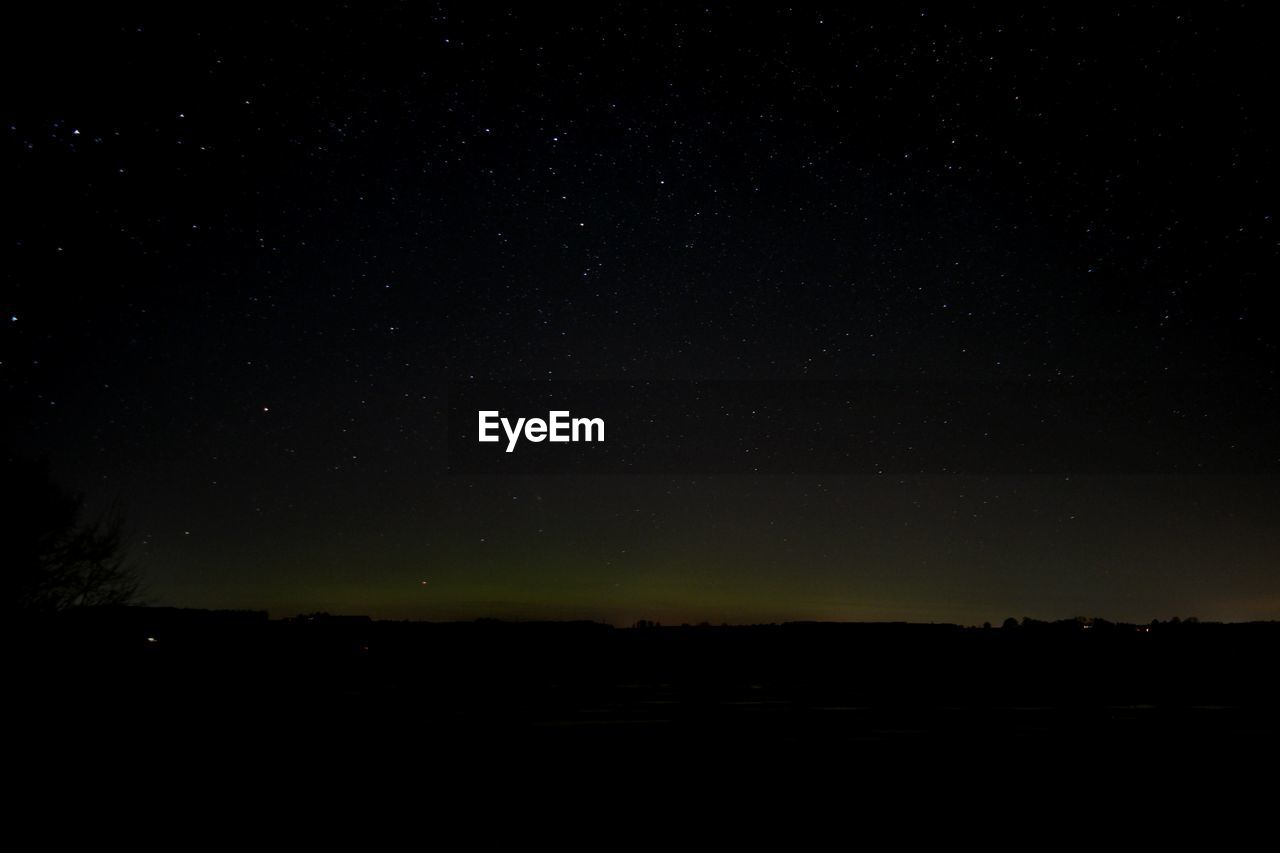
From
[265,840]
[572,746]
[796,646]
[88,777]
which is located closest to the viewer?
[265,840]

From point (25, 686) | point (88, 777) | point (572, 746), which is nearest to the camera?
point (88, 777)

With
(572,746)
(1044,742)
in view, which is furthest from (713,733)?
(1044,742)

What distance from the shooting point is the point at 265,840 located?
7.02 m

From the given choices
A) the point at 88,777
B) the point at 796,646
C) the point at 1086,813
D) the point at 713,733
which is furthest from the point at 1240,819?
the point at 796,646

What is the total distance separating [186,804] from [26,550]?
18337 mm

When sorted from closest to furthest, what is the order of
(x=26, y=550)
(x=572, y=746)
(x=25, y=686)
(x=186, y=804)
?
(x=186, y=804) < (x=572, y=746) < (x=25, y=686) < (x=26, y=550)

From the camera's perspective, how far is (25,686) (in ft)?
65.1

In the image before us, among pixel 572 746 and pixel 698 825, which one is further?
pixel 572 746

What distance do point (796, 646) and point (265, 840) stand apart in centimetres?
6530

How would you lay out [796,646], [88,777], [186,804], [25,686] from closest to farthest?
1. [186,804]
2. [88,777]
3. [25,686]
4. [796,646]

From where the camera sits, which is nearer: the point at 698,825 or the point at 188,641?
the point at 698,825

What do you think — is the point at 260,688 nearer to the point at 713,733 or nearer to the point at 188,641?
the point at 713,733

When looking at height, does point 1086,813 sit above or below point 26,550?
below

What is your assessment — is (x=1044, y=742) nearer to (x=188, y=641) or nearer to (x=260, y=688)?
(x=260, y=688)
